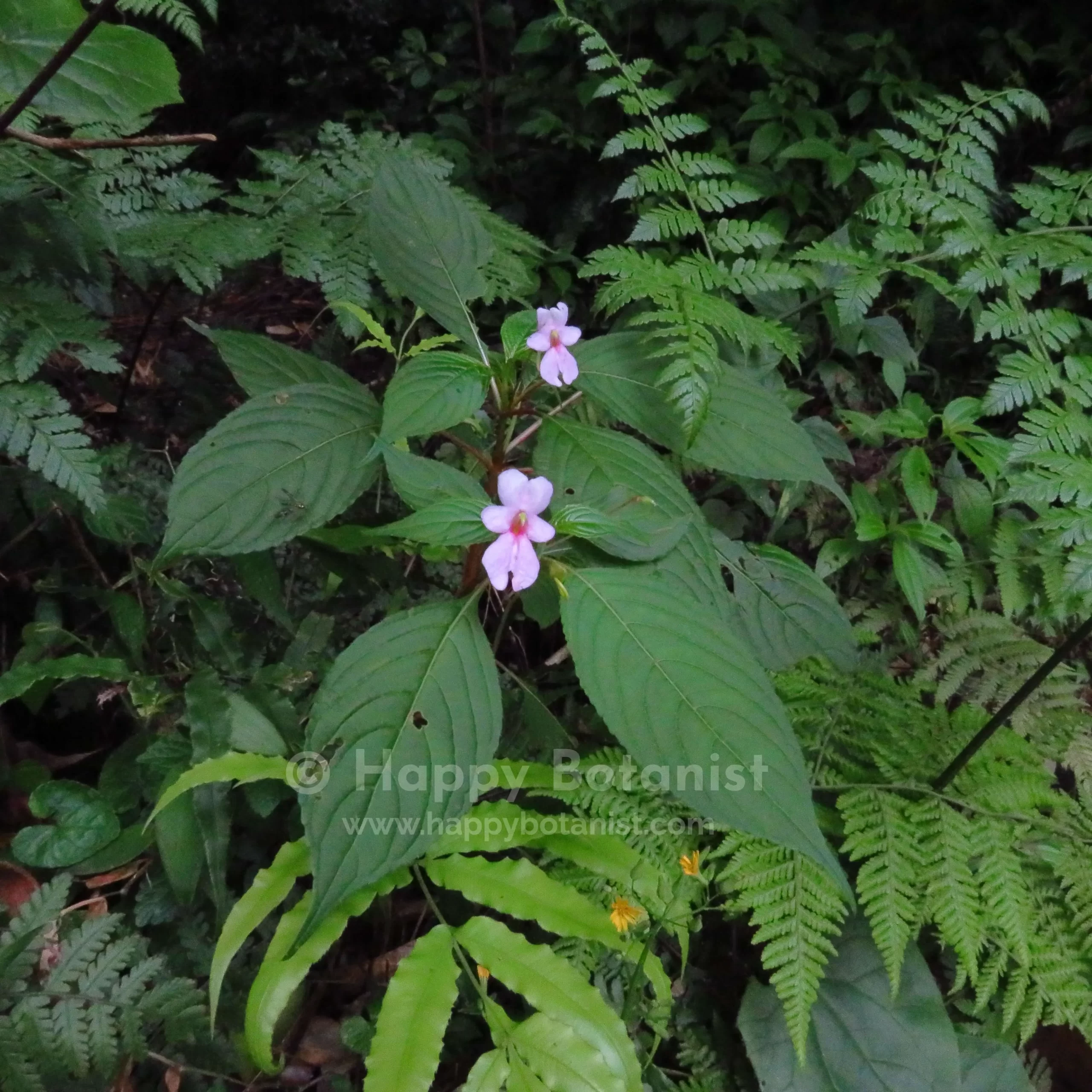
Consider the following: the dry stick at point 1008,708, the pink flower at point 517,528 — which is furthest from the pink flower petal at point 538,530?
the dry stick at point 1008,708

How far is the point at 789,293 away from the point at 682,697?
3.89 ft

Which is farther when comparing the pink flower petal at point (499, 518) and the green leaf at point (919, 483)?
the green leaf at point (919, 483)

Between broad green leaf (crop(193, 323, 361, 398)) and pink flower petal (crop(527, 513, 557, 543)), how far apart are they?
0.39 m

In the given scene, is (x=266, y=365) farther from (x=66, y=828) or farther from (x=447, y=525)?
(x=66, y=828)

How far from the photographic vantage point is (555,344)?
3.26 feet

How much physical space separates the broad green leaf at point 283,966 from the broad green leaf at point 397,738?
222 mm

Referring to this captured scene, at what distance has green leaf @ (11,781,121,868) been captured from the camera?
1.15 meters

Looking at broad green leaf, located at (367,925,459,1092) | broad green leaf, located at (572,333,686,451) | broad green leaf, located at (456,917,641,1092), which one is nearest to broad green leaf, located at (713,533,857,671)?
broad green leaf, located at (572,333,686,451)

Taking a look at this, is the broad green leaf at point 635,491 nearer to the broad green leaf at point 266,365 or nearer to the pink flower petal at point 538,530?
the pink flower petal at point 538,530

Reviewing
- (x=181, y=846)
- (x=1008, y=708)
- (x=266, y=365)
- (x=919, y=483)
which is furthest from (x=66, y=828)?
(x=919, y=483)

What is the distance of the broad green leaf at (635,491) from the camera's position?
3.17ft

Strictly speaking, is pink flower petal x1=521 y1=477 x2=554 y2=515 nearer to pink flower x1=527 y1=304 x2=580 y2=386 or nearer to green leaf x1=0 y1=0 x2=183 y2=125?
pink flower x1=527 y1=304 x2=580 y2=386

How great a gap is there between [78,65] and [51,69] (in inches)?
5.0

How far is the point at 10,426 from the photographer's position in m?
1.05
